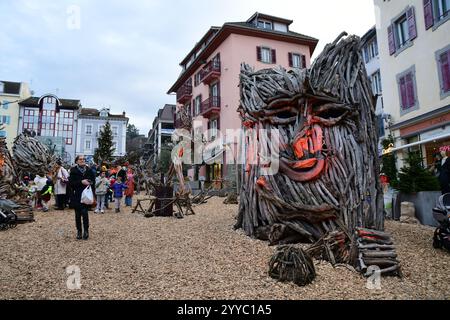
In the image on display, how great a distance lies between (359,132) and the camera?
572cm

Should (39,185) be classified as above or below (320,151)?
below

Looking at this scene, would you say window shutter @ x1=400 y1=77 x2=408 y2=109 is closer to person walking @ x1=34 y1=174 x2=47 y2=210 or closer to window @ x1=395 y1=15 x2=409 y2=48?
window @ x1=395 y1=15 x2=409 y2=48

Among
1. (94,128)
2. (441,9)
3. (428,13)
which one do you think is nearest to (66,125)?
(94,128)

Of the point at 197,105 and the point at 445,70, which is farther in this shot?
the point at 197,105

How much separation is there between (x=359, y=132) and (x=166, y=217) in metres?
6.39

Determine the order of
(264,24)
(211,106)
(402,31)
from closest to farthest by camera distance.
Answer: (402,31) < (211,106) < (264,24)

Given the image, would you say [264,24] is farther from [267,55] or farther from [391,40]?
[391,40]

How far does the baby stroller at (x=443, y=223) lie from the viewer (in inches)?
206

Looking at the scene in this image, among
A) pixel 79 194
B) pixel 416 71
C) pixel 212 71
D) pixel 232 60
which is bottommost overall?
pixel 79 194

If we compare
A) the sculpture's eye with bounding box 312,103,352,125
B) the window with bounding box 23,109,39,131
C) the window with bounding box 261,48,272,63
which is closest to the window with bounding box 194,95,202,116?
the window with bounding box 261,48,272,63

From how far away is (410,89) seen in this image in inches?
598

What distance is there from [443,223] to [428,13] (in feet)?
43.0

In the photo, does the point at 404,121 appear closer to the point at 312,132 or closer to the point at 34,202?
the point at 312,132
